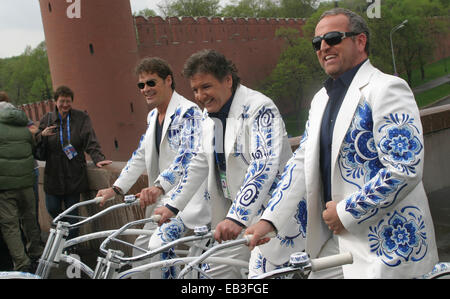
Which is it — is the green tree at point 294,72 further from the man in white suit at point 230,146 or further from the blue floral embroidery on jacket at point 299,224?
the blue floral embroidery on jacket at point 299,224

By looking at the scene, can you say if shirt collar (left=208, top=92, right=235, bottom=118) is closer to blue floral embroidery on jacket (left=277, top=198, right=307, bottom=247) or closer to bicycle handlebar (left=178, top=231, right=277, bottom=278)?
blue floral embroidery on jacket (left=277, top=198, right=307, bottom=247)

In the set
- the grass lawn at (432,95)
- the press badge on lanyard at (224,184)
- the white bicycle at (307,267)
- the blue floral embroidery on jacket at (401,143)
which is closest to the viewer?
the white bicycle at (307,267)

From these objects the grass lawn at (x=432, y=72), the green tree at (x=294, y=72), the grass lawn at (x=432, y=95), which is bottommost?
the grass lawn at (x=432, y=95)

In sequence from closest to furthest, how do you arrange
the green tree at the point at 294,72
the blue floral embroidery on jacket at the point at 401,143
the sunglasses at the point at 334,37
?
the blue floral embroidery on jacket at the point at 401,143
the sunglasses at the point at 334,37
the green tree at the point at 294,72

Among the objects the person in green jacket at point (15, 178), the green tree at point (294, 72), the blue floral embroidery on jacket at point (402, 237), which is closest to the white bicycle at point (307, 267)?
the blue floral embroidery on jacket at point (402, 237)

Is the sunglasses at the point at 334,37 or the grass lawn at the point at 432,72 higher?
the sunglasses at the point at 334,37

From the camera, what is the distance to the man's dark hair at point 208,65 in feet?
9.61

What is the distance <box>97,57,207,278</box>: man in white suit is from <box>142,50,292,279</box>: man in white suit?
210 millimetres

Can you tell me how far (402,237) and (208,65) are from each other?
1.36 meters

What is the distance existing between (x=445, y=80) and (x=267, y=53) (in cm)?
1574

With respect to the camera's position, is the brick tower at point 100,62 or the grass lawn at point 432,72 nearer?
the brick tower at point 100,62

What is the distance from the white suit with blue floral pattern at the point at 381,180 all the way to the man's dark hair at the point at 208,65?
0.91m

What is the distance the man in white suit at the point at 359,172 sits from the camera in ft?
6.55
